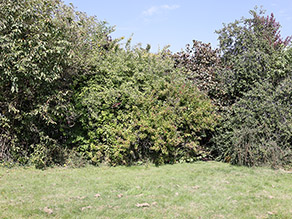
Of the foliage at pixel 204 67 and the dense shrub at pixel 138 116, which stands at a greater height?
the foliage at pixel 204 67

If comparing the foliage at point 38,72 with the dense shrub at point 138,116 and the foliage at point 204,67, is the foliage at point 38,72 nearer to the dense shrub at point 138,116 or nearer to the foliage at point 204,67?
the dense shrub at point 138,116

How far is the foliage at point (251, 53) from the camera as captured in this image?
28.9 feet

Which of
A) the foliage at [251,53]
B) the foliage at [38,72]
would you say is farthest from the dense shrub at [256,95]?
the foliage at [38,72]

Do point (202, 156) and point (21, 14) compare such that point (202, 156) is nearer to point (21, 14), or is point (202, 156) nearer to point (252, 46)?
point (252, 46)

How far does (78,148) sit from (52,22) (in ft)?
11.7

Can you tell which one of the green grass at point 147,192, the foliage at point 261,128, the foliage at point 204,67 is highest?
the foliage at point 204,67

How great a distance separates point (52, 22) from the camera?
7.36m

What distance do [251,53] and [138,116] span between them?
13.6 ft

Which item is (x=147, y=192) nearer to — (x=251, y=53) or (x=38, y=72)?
(x=38, y=72)

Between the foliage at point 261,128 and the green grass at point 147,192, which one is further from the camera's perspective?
the foliage at point 261,128

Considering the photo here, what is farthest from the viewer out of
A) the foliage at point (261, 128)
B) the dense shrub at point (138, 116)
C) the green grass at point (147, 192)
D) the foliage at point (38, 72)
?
the dense shrub at point (138, 116)

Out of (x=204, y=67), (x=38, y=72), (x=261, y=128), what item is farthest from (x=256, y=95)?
(x=38, y=72)

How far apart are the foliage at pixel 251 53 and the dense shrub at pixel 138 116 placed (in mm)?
1291

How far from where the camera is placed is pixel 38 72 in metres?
7.14
